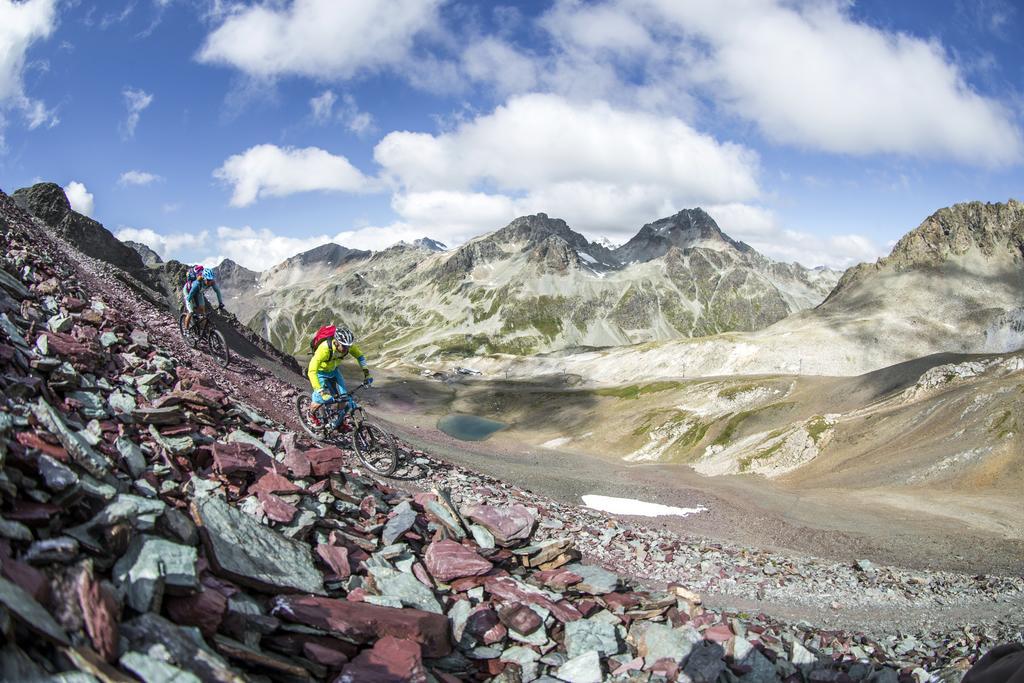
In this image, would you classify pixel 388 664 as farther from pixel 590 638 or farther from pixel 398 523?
pixel 398 523

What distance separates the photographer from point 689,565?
871 inches

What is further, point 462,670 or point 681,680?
point 681,680

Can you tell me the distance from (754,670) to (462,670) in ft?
19.5

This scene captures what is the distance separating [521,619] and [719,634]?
14.9ft

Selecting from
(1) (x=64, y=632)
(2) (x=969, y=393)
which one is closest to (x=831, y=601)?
(1) (x=64, y=632)

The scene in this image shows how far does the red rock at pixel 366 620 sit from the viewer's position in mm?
8844

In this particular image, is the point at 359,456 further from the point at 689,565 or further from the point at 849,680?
the point at 849,680

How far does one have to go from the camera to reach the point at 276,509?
11.6 metres

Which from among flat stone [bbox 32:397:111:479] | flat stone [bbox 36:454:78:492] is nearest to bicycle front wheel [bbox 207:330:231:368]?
flat stone [bbox 32:397:111:479]

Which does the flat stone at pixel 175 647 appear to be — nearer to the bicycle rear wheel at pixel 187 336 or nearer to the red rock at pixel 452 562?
the red rock at pixel 452 562

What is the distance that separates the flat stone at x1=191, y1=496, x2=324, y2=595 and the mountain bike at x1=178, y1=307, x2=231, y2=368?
63.5ft

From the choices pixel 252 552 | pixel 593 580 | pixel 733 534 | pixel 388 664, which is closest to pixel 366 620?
pixel 388 664

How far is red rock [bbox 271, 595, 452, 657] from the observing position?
348 inches

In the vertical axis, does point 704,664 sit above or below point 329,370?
below
